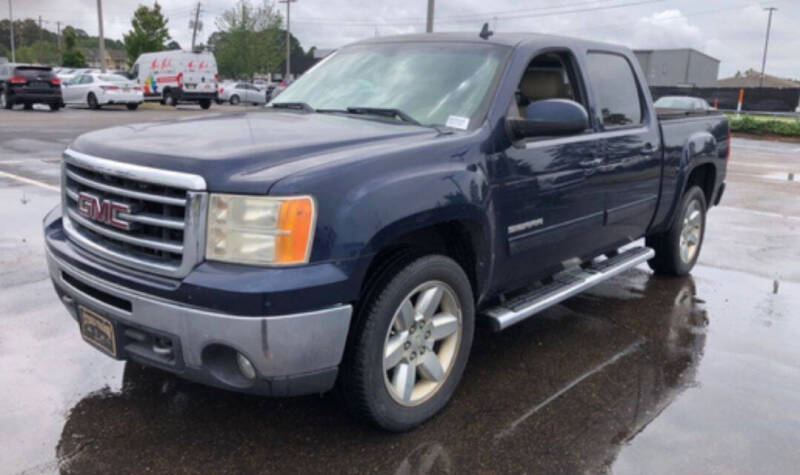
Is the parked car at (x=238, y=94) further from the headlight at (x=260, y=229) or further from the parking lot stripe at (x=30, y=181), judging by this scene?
the headlight at (x=260, y=229)

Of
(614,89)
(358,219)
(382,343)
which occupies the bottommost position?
(382,343)

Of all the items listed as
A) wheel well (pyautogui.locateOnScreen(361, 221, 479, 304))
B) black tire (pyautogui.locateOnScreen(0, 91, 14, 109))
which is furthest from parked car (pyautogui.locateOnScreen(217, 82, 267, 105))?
wheel well (pyautogui.locateOnScreen(361, 221, 479, 304))

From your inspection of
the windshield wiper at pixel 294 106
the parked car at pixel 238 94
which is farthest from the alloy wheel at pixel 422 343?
the parked car at pixel 238 94

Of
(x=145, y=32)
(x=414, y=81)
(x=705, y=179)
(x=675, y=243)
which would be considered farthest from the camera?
(x=145, y=32)

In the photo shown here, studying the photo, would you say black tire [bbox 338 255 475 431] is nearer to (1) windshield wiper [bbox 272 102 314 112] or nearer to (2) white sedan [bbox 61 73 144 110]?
(1) windshield wiper [bbox 272 102 314 112]

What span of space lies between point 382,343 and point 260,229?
2.44 ft

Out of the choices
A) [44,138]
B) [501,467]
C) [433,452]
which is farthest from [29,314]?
[44,138]

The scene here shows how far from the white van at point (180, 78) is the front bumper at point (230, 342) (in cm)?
3000

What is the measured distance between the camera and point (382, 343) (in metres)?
3.03

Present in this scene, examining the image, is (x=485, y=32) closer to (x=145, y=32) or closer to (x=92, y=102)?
(x=92, y=102)

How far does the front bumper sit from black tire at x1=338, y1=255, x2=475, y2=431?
0.45 ft

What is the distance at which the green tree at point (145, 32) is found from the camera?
165 feet

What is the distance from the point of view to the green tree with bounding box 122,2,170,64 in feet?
165

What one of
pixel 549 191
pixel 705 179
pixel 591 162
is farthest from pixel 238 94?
pixel 549 191
